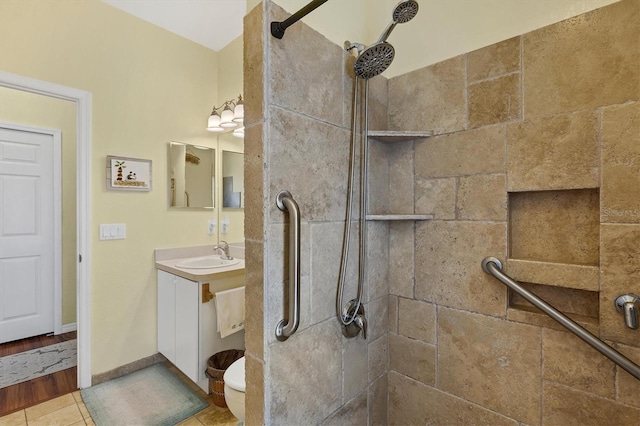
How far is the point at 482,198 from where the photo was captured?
1.26 m

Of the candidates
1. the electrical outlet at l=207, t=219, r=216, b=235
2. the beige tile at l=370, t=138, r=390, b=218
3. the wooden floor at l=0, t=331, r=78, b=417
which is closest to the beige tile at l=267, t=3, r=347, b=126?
the beige tile at l=370, t=138, r=390, b=218

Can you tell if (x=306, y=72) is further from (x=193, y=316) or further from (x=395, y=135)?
(x=193, y=316)

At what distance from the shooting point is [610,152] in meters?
1.00

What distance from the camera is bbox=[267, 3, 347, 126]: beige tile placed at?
1010 millimetres

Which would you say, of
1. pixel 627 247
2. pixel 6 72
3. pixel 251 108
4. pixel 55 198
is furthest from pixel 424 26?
pixel 55 198

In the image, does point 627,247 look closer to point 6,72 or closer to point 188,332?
point 188,332

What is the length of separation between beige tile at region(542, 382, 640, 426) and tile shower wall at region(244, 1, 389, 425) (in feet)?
2.40

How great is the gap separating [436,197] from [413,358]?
0.81 metres

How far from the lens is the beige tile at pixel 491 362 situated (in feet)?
3.81

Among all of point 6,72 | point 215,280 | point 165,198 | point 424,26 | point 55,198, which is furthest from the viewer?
point 55,198

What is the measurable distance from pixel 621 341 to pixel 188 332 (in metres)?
2.29

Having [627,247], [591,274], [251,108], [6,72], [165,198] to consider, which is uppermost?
[6,72]

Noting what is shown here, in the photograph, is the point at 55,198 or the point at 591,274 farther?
the point at 55,198

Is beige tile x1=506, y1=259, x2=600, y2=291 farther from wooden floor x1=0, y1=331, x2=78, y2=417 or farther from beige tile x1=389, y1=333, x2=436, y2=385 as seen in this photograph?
wooden floor x1=0, y1=331, x2=78, y2=417
